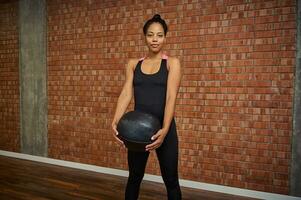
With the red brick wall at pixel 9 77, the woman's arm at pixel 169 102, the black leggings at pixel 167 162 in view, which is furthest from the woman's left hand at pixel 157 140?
the red brick wall at pixel 9 77

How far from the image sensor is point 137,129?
5.77ft

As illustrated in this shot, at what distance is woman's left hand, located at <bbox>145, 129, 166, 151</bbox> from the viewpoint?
1.80m

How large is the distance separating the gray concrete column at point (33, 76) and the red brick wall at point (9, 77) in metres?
0.12

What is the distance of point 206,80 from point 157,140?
168 centimetres

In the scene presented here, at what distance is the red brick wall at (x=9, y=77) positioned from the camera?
482 cm

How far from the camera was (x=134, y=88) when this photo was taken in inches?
78.6

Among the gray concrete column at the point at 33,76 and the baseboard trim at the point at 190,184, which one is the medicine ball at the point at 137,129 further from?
the gray concrete column at the point at 33,76

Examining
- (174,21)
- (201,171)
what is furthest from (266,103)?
(174,21)

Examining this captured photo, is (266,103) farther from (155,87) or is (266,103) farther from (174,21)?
(155,87)

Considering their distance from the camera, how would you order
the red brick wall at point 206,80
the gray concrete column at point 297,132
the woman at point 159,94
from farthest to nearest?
the red brick wall at point 206,80, the gray concrete column at point 297,132, the woman at point 159,94

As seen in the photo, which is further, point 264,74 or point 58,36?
point 58,36

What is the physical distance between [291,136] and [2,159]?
4.02 meters

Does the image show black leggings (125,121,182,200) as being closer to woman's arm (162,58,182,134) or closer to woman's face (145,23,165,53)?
woman's arm (162,58,182,134)

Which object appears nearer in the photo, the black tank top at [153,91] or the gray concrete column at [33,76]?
the black tank top at [153,91]
